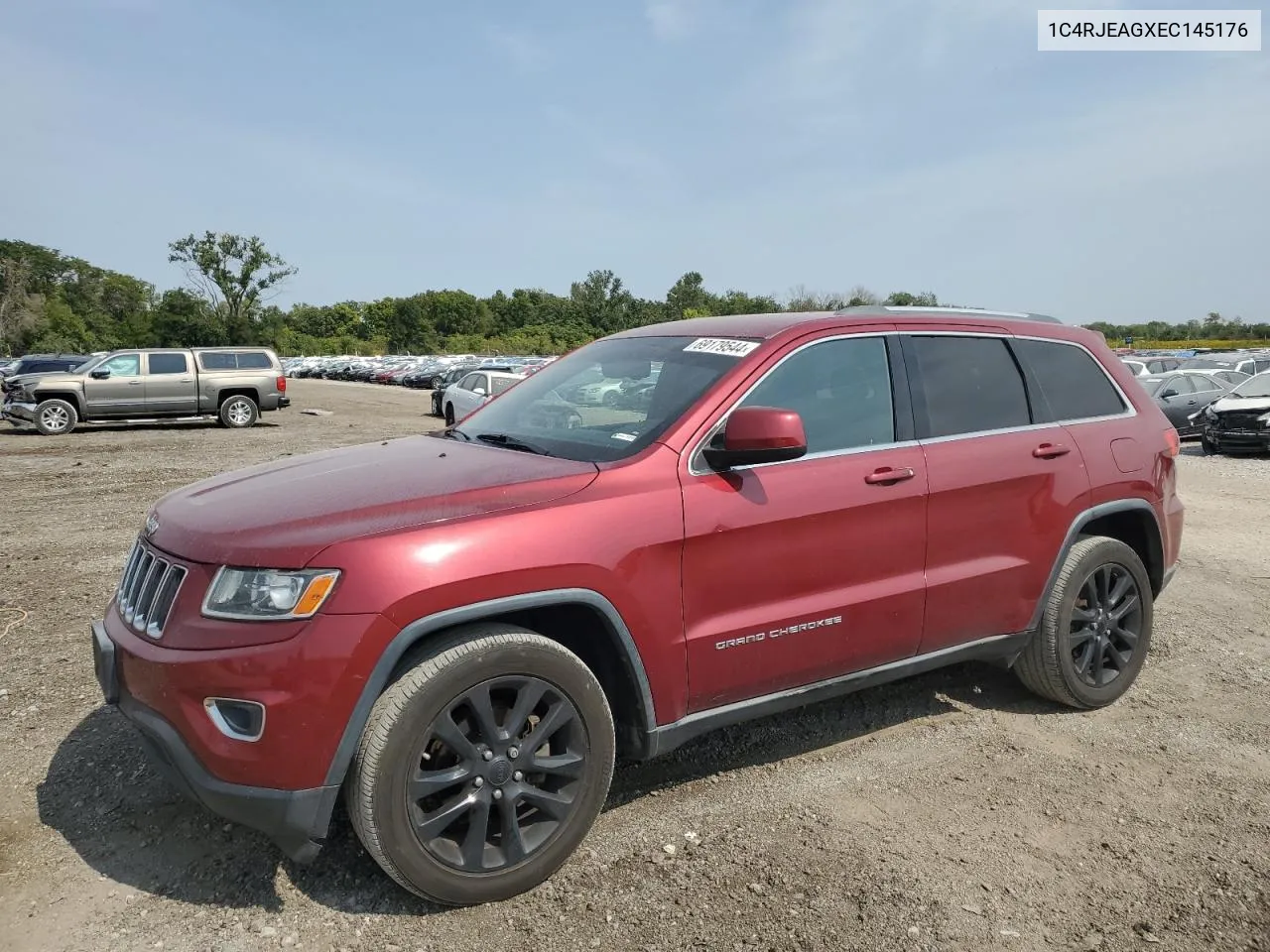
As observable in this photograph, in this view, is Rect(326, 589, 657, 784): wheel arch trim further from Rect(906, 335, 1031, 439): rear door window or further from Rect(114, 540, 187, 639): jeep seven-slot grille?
Rect(906, 335, 1031, 439): rear door window

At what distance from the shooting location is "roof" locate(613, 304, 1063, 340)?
141 inches

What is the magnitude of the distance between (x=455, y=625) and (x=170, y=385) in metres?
19.5

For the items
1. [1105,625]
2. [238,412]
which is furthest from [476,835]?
[238,412]

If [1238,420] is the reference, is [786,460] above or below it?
above

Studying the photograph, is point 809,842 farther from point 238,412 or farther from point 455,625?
point 238,412

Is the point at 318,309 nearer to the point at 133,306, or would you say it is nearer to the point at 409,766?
the point at 133,306

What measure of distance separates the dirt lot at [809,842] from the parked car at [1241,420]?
12881mm

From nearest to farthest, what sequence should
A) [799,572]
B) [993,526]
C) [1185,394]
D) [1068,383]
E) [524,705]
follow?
[524,705] < [799,572] < [993,526] < [1068,383] < [1185,394]

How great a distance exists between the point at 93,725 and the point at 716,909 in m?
2.87

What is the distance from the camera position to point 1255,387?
1681 centimetres

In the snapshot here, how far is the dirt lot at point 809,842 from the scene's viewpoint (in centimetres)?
261

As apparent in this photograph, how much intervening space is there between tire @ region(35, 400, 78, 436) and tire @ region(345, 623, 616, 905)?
19.3m

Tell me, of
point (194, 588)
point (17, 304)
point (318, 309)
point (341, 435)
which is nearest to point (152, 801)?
point (194, 588)

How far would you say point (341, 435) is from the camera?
18734 mm
